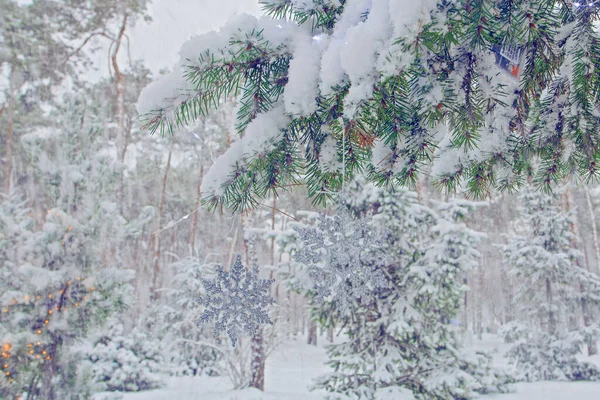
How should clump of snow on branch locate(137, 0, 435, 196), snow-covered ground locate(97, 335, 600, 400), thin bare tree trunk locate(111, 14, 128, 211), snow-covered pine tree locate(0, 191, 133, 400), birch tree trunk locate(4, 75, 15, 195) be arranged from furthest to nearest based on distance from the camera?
birch tree trunk locate(4, 75, 15, 195) → thin bare tree trunk locate(111, 14, 128, 211) → snow-covered ground locate(97, 335, 600, 400) → snow-covered pine tree locate(0, 191, 133, 400) → clump of snow on branch locate(137, 0, 435, 196)

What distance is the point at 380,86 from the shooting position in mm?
875

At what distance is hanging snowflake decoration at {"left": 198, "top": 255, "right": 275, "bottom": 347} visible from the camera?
1104 mm

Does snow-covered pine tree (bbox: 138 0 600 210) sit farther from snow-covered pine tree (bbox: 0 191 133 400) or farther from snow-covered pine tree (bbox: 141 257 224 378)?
snow-covered pine tree (bbox: 141 257 224 378)

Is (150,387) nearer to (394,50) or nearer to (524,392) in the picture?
(524,392)

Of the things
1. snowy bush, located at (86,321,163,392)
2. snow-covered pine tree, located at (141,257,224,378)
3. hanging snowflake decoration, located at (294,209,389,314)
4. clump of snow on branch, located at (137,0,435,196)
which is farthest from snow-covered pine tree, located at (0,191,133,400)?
hanging snowflake decoration, located at (294,209,389,314)

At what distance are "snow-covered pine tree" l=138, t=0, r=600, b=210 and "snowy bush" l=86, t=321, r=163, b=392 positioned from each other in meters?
9.86

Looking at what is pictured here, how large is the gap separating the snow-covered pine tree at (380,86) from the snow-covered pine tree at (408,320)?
4183mm

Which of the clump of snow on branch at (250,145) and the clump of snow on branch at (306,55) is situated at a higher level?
the clump of snow on branch at (306,55)

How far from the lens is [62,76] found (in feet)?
42.9

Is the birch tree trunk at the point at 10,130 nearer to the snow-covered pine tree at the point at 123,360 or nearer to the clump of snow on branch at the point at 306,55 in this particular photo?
the snow-covered pine tree at the point at 123,360

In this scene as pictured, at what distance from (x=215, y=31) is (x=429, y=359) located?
5.95 meters

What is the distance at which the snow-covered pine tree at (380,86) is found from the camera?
2.85 ft

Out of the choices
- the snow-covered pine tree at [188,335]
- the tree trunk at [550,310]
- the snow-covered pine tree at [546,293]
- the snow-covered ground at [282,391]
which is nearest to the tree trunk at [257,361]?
the snow-covered ground at [282,391]

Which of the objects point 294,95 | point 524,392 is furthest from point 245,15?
point 524,392
